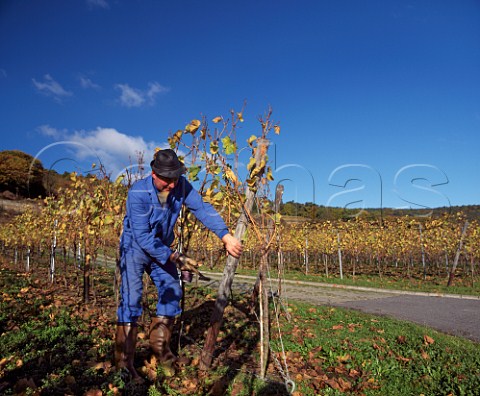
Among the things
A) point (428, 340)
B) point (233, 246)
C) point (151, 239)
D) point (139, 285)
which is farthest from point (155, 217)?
point (428, 340)

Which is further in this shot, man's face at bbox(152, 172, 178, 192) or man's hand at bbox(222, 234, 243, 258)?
man's face at bbox(152, 172, 178, 192)

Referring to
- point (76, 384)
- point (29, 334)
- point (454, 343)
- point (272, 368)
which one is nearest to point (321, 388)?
point (272, 368)

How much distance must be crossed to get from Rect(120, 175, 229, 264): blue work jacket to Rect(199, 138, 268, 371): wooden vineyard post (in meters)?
0.37

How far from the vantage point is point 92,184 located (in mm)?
7188

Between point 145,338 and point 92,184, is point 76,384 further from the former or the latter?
point 92,184

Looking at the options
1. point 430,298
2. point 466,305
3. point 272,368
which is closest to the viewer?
→ point 272,368

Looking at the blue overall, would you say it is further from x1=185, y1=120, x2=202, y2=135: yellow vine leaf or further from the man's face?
x1=185, y1=120, x2=202, y2=135: yellow vine leaf

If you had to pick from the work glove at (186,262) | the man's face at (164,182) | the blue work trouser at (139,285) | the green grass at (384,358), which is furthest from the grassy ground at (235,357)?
the man's face at (164,182)

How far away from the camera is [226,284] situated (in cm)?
344

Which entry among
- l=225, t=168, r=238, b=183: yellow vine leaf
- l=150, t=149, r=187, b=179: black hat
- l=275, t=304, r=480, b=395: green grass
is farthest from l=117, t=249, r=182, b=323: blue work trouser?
l=275, t=304, r=480, b=395: green grass

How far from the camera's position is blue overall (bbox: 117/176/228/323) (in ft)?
9.46

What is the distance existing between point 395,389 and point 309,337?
1658 millimetres

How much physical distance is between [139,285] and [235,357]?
1.40 metres

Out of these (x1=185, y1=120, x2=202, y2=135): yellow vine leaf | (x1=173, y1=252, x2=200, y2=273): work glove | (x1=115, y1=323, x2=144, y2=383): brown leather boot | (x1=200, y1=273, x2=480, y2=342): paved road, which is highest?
(x1=185, y1=120, x2=202, y2=135): yellow vine leaf
